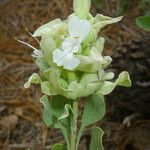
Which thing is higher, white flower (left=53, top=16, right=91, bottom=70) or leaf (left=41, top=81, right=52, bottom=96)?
white flower (left=53, top=16, right=91, bottom=70)

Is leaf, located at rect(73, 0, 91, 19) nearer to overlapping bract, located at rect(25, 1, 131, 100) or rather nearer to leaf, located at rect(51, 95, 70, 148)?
overlapping bract, located at rect(25, 1, 131, 100)

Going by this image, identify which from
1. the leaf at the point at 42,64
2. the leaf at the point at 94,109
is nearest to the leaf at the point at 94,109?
the leaf at the point at 94,109

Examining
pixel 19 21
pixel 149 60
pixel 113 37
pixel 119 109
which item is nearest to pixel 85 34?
pixel 149 60

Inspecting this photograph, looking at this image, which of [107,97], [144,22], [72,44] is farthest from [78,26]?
[107,97]

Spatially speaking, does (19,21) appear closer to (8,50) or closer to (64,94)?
(8,50)

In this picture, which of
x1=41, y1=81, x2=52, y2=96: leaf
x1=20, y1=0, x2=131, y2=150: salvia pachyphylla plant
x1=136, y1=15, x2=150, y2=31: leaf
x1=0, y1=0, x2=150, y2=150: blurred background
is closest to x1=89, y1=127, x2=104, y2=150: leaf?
x1=20, y1=0, x2=131, y2=150: salvia pachyphylla plant

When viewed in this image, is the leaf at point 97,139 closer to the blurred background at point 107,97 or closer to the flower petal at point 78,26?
the flower petal at point 78,26

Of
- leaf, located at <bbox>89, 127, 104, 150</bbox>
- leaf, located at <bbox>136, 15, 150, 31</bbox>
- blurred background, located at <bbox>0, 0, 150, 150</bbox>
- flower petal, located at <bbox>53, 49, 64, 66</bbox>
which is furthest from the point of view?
blurred background, located at <bbox>0, 0, 150, 150</bbox>
